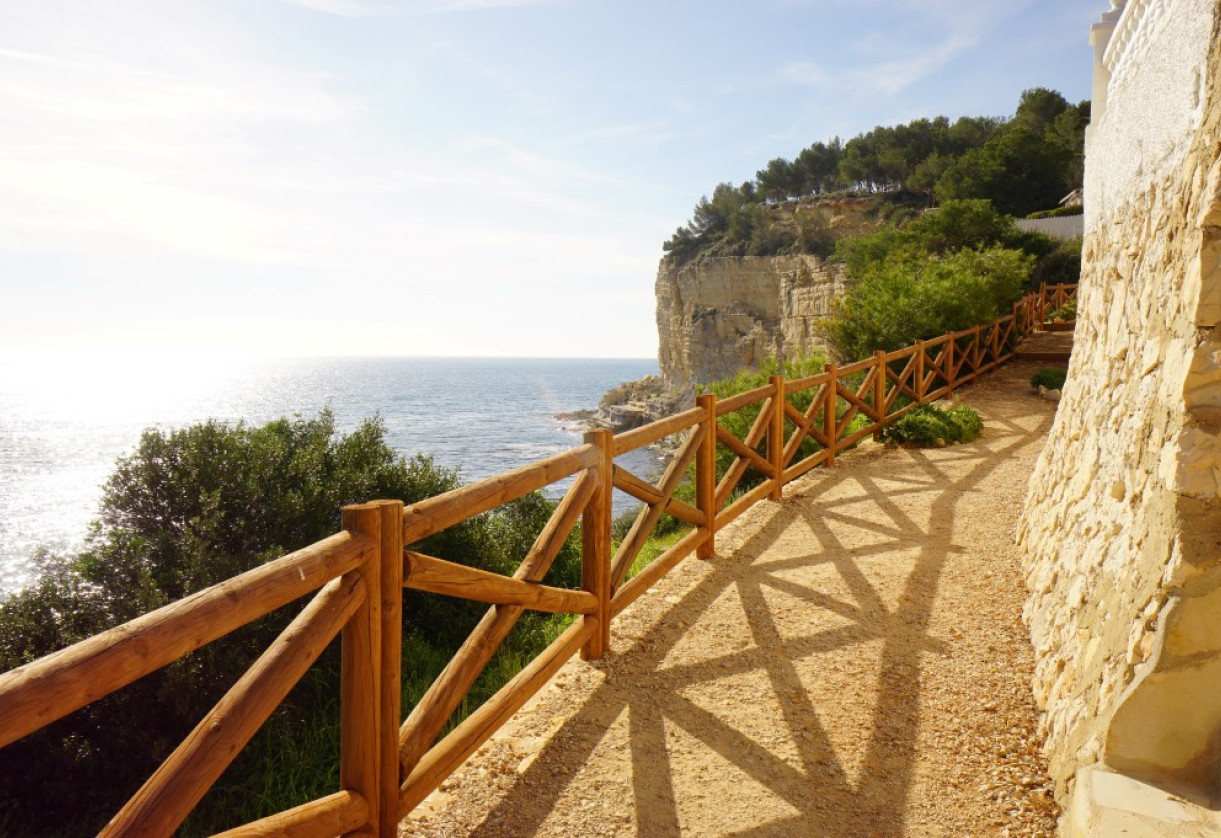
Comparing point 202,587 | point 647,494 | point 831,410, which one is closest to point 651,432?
point 647,494

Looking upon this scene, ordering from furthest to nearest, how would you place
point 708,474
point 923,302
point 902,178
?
point 902,178, point 923,302, point 708,474

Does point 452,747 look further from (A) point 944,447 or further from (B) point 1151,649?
(A) point 944,447

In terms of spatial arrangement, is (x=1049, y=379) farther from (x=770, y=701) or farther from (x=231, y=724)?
(x=231, y=724)

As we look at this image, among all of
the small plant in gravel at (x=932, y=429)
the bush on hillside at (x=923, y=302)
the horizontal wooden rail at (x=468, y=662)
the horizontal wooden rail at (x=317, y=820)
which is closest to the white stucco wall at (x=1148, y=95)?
the horizontal wooden rail at (x=468, y=662)

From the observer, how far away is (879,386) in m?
9.44

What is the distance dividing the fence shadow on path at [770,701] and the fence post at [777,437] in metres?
0.87

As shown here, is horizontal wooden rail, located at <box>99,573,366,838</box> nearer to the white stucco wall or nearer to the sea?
the white stucco wall

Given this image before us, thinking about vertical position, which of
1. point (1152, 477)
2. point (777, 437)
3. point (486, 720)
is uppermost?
point (1152, 477)

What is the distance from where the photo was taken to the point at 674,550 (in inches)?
198

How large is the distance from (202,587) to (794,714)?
16.4ft

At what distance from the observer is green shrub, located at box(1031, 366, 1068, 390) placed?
12.6m

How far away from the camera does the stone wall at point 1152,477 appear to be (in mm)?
2223

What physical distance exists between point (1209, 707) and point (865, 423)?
323 inches

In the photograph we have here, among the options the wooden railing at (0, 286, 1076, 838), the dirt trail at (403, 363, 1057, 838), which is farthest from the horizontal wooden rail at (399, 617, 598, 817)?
the dirt trail at (403, 363, 1057, 838)
